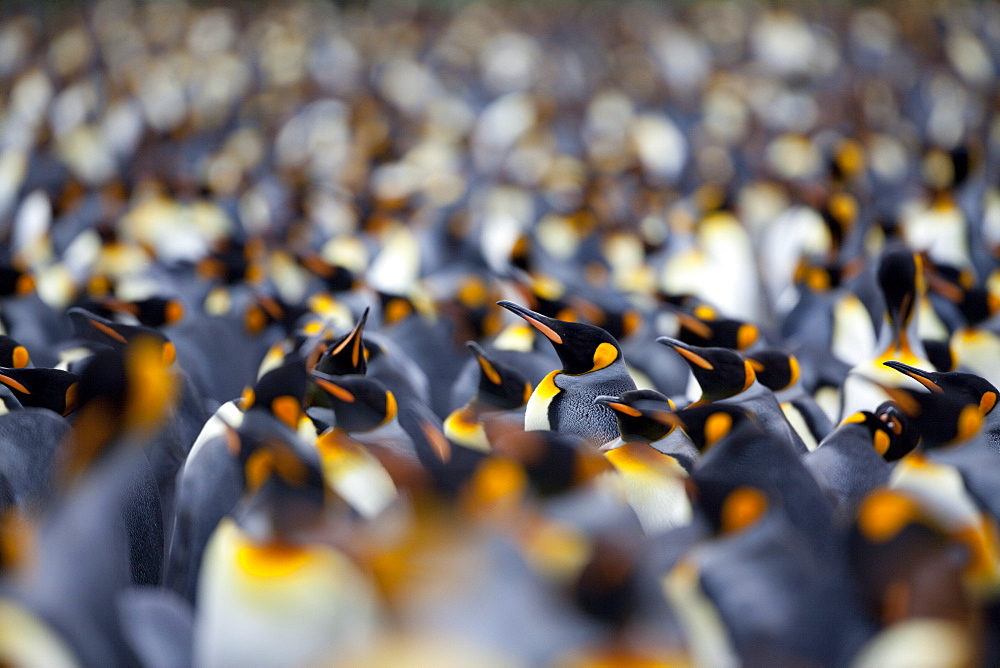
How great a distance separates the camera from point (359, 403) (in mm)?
1831

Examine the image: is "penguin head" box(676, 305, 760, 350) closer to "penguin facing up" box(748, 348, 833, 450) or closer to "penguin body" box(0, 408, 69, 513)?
"penguin facing up" box(748, 348, 833, 450)

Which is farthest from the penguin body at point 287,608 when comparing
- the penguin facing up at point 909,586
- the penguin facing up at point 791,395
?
the penguin facing up at point 791,395

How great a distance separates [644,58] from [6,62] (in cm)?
544

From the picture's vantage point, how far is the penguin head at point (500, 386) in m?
2.16

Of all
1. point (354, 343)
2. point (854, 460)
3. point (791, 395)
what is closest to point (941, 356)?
point (791, 395)

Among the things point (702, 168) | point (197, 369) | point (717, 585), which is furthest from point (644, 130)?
point (717, 585)

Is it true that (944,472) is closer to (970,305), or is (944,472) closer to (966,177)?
(970,305)

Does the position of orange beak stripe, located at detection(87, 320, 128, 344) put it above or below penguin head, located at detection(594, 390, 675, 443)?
below

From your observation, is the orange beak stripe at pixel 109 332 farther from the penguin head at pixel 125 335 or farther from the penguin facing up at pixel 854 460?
the penguin facing up at pixel 854 460

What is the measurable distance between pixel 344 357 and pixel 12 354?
0.79 metres

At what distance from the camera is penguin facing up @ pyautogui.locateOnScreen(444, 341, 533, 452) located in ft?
6.91

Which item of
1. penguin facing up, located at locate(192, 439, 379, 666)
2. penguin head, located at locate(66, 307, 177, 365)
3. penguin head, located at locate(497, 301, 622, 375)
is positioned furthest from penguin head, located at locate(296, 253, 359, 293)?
penguin facing up, located at locate(192, 439, 379, 666)

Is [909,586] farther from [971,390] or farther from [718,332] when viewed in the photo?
[718,332]

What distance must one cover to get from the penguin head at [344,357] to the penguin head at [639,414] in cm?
56
